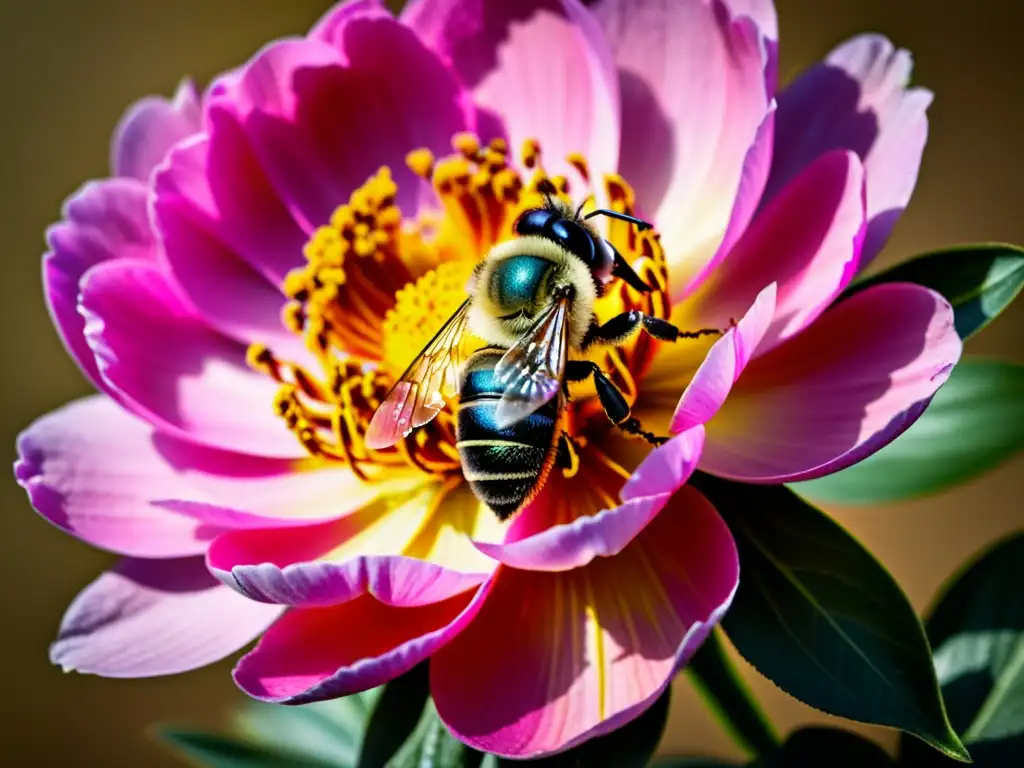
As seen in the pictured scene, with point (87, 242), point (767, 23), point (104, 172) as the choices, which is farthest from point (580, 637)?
point (104, 172)

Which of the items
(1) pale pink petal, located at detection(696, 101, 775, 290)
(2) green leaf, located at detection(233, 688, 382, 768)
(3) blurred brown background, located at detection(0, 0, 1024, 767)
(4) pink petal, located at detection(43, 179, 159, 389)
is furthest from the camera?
(3) blurred brown background, located at detection(0, 0, 1024, 767)

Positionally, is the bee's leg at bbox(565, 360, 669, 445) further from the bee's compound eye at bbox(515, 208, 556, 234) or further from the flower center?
the bee's compound eye at bbox(515, 208, 556, 234)

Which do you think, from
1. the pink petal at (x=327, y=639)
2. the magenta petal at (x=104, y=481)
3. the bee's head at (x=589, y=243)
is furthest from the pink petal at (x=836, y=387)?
the magenta petal at (x=104, y=481)

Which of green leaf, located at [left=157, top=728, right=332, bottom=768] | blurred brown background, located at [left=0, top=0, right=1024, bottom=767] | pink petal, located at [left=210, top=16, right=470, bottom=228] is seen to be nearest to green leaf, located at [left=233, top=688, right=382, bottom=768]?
green leaf, located at [left=157, top=728, right=332, bottom=768]

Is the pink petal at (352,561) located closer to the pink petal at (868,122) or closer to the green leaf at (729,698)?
the green leaf at (729,698)

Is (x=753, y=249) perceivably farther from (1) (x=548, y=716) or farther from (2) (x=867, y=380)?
(1) (x=548, y=716)

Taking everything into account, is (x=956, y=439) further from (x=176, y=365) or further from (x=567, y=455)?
(x=176, y=365)
